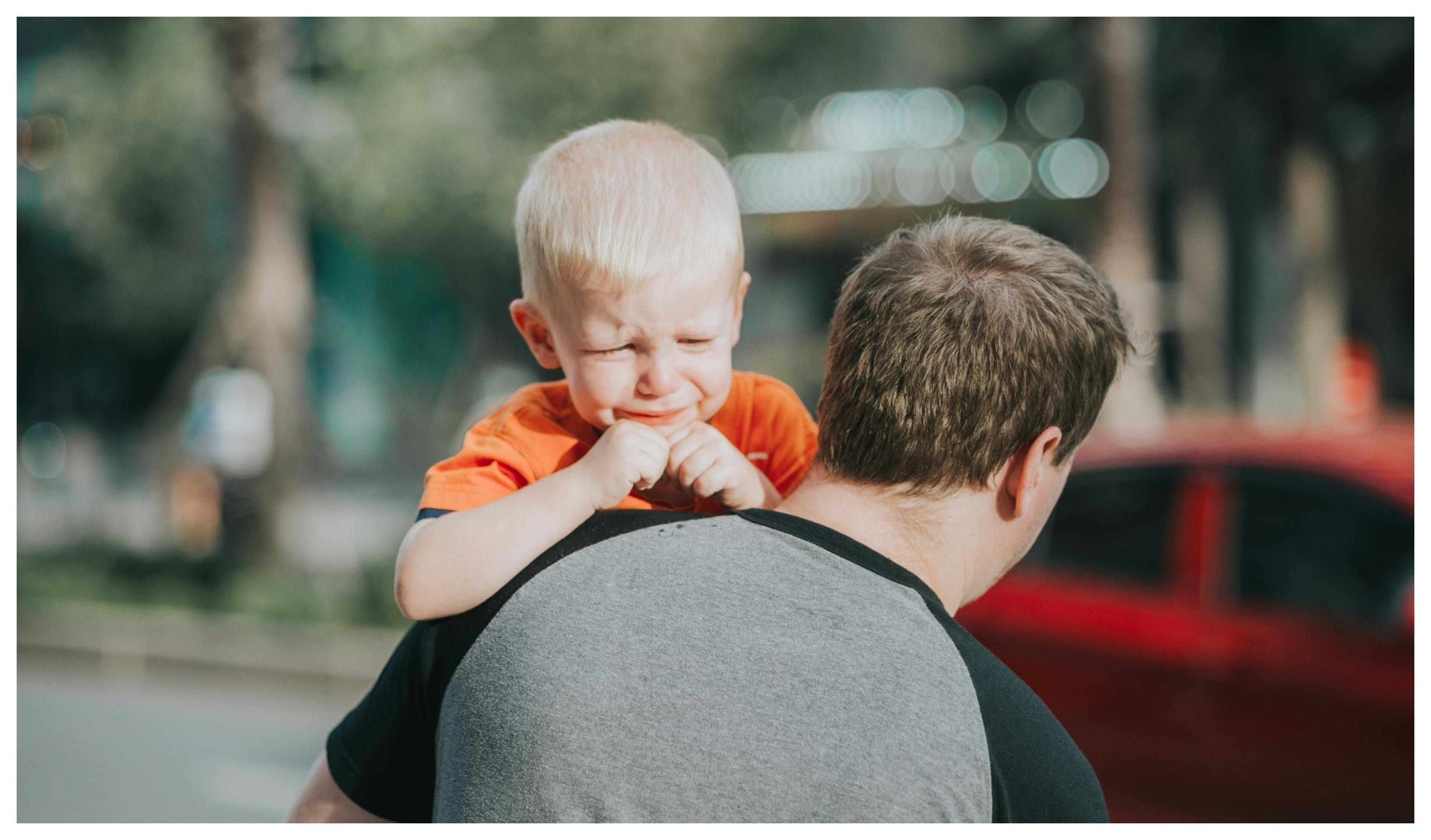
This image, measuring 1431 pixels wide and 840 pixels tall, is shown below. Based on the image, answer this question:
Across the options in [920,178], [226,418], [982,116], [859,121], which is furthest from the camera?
[920,178]

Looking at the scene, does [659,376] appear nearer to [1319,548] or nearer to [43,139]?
[1319,548]

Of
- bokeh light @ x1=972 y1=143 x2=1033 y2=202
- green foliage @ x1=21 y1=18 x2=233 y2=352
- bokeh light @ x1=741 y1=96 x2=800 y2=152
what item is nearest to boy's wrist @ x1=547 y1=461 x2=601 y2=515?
green foliage @ x1=21 y1=18 x2=233 y2=352

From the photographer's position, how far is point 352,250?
71.9 ft

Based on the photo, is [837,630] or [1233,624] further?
[1233,624]

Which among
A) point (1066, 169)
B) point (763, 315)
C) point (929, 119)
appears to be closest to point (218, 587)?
point (1066, 169)

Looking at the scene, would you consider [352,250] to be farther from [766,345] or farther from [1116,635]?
[1116,635]

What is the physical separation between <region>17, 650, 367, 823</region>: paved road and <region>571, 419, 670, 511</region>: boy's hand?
169 inches

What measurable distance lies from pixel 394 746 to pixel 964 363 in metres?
0.83

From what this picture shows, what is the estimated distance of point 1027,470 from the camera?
145cm

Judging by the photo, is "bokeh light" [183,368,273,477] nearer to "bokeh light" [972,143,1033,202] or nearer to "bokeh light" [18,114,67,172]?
"bokeh light" [18,114,67,172]

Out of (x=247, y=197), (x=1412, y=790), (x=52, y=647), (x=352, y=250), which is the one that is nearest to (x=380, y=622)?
(x=52, y=647)

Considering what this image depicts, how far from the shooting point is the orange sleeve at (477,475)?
4.88ft

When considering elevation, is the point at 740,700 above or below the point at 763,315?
below

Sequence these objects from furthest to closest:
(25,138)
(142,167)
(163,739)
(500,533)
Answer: (142,167) → (25,138) → (163,739) → (500,533)
